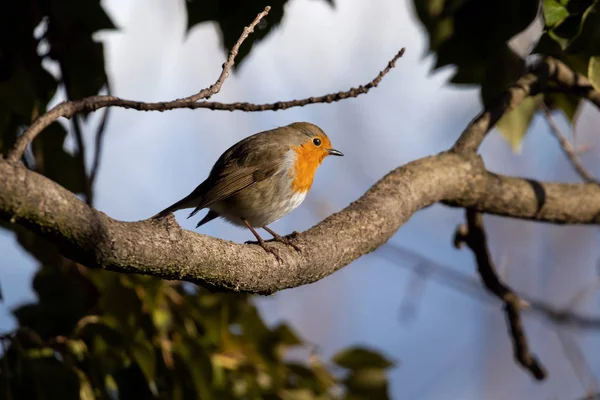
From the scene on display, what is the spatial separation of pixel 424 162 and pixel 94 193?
1.39 m

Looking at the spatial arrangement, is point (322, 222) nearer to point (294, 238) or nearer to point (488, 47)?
point (294, 238)

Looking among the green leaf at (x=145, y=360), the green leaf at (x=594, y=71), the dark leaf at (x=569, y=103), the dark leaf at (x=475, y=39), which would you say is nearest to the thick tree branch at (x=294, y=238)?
the dark leaf at (x=569, y=103)

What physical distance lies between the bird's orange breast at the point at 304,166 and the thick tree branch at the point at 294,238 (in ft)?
2.96

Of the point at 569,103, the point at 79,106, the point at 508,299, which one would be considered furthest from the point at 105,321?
the point at 569,103

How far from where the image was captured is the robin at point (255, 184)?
359cm

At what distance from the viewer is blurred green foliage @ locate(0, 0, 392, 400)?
2.69 m

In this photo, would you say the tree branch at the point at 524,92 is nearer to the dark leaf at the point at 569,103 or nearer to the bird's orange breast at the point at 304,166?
the dark leaf at the point at 569,103

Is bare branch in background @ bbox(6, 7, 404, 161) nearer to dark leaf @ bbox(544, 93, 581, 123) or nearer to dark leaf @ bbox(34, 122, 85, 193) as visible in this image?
dark leaf @ bbox(34, 122, 85, 193)

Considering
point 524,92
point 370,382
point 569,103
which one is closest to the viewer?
point 524,92

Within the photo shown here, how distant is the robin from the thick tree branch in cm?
90

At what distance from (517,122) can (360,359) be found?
1250 millimetres

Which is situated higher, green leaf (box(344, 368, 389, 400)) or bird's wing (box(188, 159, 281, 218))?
bird's wing (box(188, 159, 281, 218))

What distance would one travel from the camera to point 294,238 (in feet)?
7.77

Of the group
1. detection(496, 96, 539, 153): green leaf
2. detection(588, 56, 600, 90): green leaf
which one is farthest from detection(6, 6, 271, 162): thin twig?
detection(496, 96, 539, 153): green leaf
